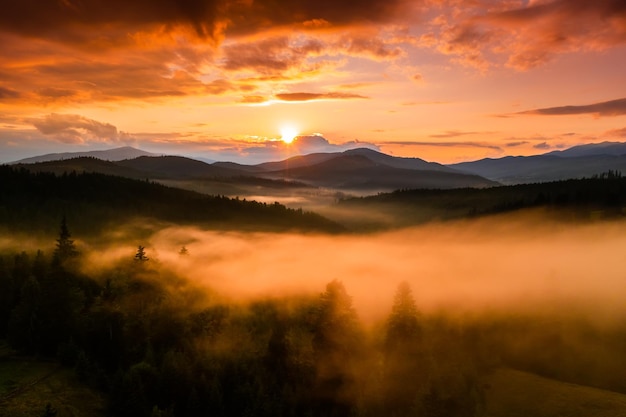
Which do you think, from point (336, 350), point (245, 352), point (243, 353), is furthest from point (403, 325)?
point (243, 353)

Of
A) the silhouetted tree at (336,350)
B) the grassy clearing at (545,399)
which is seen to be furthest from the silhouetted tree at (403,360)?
the grassy clearing at (545,399)

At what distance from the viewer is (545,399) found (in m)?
115

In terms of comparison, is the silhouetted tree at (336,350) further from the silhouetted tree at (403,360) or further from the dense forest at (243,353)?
the silhouetted tree at (403,360)

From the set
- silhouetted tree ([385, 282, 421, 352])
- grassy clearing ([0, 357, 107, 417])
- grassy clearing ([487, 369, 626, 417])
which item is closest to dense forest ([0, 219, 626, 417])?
silhouetted tree ([385, 282, 421, 352])

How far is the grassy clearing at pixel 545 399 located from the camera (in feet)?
354

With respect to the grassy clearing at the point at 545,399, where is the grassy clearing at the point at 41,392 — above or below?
above

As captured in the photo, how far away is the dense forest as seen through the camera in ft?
323

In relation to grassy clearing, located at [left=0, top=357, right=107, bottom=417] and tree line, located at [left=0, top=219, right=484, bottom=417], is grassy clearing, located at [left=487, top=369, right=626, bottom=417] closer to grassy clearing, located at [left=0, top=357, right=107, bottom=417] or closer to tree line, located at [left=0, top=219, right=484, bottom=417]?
tree line, located at [left=0, top=219, right=484, bottom=417]

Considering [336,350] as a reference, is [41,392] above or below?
below

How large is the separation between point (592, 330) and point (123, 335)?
155m

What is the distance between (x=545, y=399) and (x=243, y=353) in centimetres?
8244

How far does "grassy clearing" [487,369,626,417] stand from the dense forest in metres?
5.74

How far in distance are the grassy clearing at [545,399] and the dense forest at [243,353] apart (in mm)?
5745

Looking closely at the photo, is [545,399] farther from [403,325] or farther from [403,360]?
[403,325]
